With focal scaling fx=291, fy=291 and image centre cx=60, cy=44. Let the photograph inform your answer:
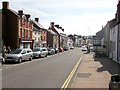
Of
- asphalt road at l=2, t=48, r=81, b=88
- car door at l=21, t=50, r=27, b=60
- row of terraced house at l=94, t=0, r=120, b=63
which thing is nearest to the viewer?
asphalt road at l=2, t=48, r=81, b=88

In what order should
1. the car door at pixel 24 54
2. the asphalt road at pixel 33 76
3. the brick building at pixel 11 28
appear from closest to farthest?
the asphalt road at pixel 33 76 < the car door at pixel 24 54 < the brick building at pixel 11 28

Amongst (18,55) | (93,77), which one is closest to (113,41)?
(18,55)

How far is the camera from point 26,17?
6316 cm

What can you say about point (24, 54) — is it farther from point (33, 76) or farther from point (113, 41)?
point (33, 76)

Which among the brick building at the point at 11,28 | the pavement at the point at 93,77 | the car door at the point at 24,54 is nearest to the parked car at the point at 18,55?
the car door at the point at 24,54

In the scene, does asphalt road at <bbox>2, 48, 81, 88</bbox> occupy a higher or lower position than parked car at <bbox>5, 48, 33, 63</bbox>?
lower

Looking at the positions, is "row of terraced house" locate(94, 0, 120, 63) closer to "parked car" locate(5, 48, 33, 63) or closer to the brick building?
"parked car" locate(5, 48, 33, 63)

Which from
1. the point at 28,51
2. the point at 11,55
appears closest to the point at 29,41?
the point at 28,51

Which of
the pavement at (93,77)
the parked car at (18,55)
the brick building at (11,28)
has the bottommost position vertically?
the pavement at (93,77)

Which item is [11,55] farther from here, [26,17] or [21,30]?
[26,17]

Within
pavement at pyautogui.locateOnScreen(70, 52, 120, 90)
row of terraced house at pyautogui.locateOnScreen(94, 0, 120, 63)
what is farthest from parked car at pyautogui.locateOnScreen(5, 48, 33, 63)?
row of terraced house at pyautogui.locateOnScreen(94, 0, 120, 63)

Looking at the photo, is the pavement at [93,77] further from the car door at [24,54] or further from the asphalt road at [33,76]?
the car door at [24,54]

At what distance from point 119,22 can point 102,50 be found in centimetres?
2364

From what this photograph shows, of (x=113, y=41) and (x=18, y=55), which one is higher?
(x=113, y=41)
